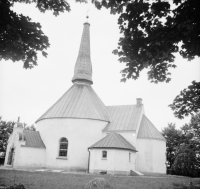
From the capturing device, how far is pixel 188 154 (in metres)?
31.9

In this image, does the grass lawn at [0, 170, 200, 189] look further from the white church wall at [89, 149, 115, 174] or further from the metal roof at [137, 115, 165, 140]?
the metal roof at [137, 115, 165, 140]

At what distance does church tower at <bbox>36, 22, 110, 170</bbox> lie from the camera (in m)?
25.6

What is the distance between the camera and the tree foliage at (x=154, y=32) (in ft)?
18.8

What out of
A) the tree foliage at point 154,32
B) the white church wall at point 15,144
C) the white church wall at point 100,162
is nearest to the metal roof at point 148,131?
the white church wall at point 100,162

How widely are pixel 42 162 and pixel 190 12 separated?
25.1m

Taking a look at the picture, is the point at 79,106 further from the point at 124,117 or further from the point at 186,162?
the point at 186,162

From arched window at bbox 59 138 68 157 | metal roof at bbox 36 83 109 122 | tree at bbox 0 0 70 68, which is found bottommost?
arched window at bbox 59 138 68 157

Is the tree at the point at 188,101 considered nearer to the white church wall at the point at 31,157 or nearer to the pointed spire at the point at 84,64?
the white church wall at the point at 31,157

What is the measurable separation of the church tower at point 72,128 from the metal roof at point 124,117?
975mm

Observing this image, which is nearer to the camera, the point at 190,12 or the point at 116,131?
the point at 190,12

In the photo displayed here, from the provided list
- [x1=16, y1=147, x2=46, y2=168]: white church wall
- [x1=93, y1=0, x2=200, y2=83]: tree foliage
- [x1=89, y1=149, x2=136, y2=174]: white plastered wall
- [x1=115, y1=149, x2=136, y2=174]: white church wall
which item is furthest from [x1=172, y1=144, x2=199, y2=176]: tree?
[x1=93, y1=0, x2=200, y2=83]: tree foliage

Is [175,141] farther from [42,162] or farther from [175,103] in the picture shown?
[175,103]

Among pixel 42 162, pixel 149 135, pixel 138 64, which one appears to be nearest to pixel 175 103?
pixel 138 64

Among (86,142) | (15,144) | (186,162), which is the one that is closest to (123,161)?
(86,142)
